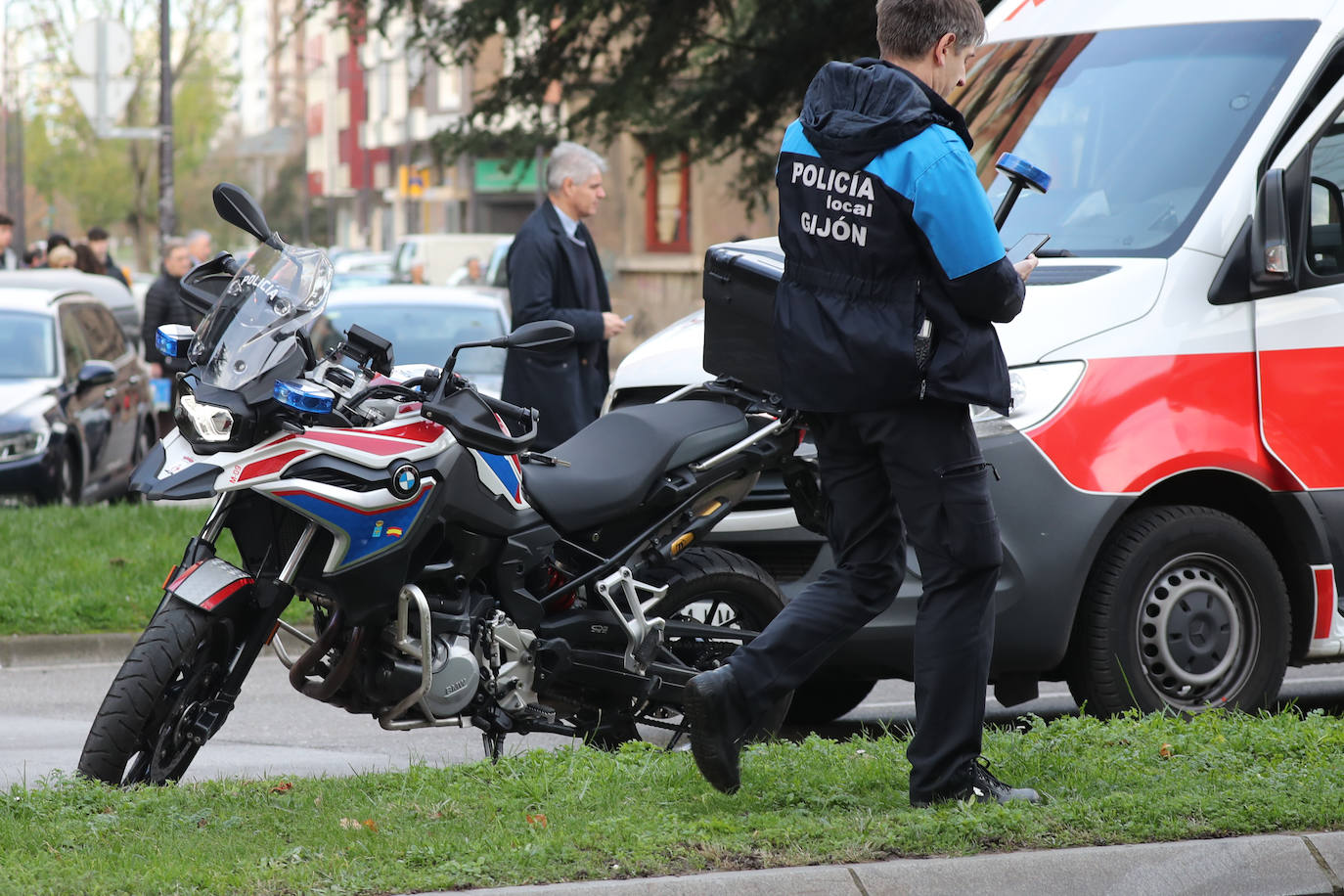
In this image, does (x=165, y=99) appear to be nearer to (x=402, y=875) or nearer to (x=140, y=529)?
(x=140, y=529)

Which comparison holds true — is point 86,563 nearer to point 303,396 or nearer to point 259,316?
point 259,316

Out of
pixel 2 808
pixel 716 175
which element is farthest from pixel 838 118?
pixel 716 175

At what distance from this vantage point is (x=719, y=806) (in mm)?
4668

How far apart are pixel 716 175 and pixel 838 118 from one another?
24.5 meters

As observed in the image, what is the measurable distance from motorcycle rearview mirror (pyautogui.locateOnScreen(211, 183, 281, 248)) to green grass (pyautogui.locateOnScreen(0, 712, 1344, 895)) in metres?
1.51

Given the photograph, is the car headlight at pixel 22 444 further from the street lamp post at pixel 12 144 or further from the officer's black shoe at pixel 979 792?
the street lamp post at pixel 12 144

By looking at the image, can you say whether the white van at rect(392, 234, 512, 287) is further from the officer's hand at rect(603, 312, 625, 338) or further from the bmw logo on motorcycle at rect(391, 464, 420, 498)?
the bmw logo on motorcycle at rect(391, 464, 420, 498)

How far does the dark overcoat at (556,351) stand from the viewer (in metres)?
8.55

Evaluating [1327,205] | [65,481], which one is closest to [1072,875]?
[1327,205]

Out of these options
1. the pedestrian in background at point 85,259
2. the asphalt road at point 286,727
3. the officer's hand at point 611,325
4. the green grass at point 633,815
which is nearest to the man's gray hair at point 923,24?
the green grass at point 633,815

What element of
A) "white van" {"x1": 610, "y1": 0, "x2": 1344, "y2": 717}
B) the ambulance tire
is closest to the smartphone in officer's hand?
"white van" {"x1": 610, "y1": 0, "x2": 1344, "y2": 717}

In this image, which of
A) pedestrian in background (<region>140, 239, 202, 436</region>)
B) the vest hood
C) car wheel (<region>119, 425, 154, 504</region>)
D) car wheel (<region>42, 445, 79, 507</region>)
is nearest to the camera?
the vest hood

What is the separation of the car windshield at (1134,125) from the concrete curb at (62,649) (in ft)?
14.7

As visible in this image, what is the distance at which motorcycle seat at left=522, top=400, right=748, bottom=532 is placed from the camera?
5.59 m
